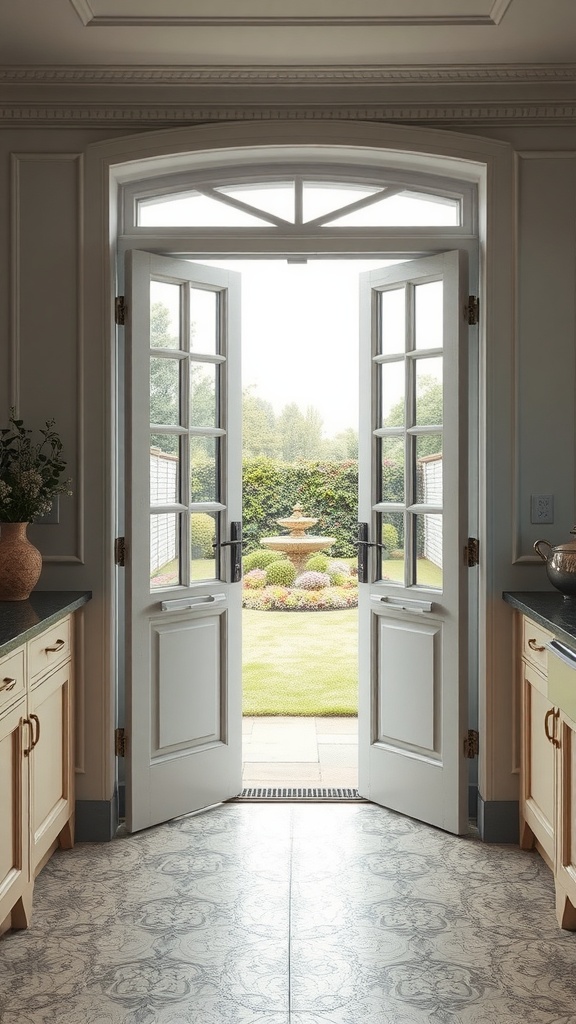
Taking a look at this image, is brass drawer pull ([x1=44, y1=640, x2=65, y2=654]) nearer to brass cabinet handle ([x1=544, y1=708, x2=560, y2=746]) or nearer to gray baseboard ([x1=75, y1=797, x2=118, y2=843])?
gray baseboard ([x1=75, y1=797, x2=118, y2=843])

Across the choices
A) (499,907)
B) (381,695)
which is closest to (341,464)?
(381,695)

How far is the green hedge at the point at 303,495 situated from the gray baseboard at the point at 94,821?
844cm

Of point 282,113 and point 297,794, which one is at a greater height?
point 282,113

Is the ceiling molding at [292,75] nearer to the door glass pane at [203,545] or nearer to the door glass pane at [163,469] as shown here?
the door glass pane at [163,469]

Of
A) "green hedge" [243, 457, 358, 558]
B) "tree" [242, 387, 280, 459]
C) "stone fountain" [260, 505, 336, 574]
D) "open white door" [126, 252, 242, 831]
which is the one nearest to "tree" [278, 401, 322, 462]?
"tree" [242, 387, 280, 459]

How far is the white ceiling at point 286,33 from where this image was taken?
2.88 m

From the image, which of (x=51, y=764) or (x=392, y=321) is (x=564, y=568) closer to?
(x=392, y=321)

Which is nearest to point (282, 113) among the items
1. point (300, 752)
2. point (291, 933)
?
point (291, 933)

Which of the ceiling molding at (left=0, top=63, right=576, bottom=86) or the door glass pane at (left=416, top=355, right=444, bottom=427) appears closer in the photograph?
the ceiling molding at (left=0, top=63, right=576, bottom=86)

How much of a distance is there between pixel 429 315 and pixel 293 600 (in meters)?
6.71

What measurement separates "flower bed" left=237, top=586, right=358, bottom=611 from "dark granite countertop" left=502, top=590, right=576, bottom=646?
6.62 m

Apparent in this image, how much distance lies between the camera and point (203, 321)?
359 cm

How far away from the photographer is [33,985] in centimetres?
231

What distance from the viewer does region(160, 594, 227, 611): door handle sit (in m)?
3.45
